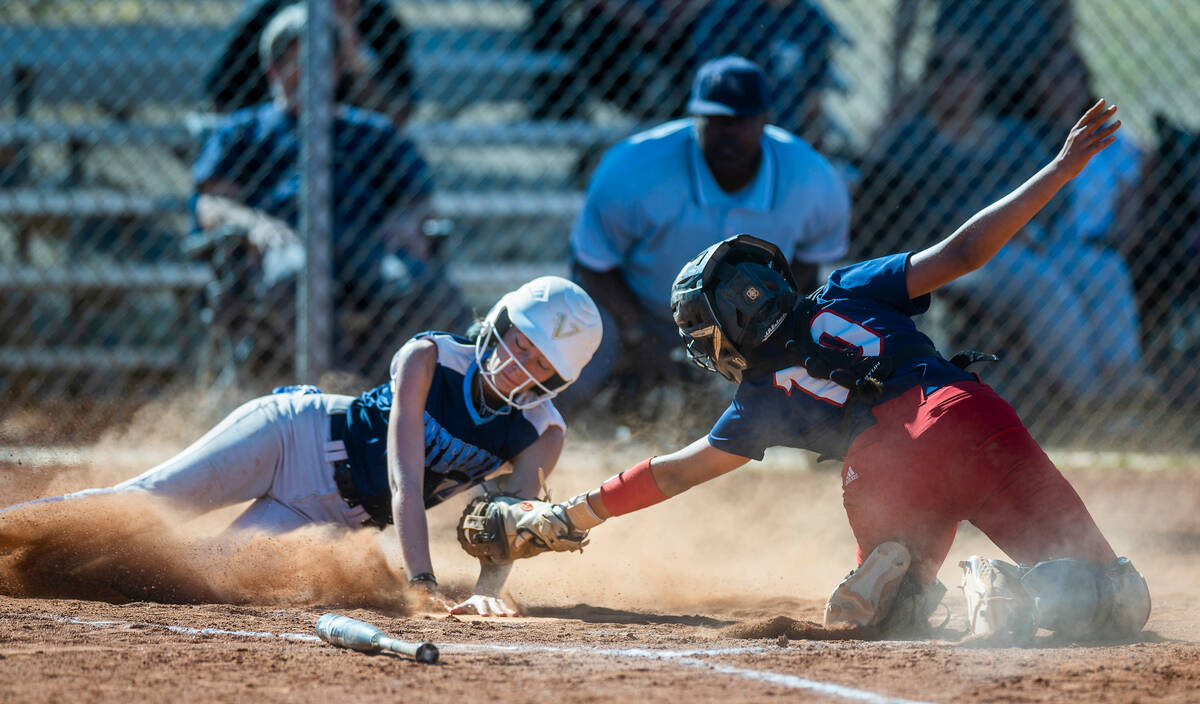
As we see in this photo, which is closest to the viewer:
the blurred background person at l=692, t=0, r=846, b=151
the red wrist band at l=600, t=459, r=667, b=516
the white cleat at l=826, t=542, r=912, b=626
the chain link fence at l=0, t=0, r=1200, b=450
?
the white cleat at l=826, t=542, r=912, b=626

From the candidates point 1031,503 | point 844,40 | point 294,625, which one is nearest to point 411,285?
point 844,40

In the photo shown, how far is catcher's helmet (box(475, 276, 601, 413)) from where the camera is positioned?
13.0 feet

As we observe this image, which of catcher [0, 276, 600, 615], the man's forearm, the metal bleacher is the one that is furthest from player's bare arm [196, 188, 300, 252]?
catcher [0, 276, 600, 615]

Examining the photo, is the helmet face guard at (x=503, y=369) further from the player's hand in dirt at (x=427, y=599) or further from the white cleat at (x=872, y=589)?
the white cleat at (x=872, y=589)

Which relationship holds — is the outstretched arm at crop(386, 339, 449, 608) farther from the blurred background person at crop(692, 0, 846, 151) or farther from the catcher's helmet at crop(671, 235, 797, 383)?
the blurred background person at crop(692, 0, 846, 151)

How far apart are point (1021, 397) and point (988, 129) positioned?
5.01ft

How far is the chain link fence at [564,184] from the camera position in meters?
6.52

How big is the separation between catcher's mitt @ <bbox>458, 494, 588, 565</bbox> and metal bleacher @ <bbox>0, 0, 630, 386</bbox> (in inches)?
141

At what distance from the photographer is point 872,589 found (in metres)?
3.32

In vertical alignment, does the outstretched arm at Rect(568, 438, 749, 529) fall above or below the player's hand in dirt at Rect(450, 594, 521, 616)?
above

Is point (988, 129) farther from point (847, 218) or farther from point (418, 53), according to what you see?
point (418, 53)

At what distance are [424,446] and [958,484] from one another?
1684 millimetres

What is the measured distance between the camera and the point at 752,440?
3.53 metres

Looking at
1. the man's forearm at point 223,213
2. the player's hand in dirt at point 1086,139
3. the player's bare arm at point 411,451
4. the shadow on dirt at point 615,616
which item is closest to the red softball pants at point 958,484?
the shadow on dirt at point 615,616
